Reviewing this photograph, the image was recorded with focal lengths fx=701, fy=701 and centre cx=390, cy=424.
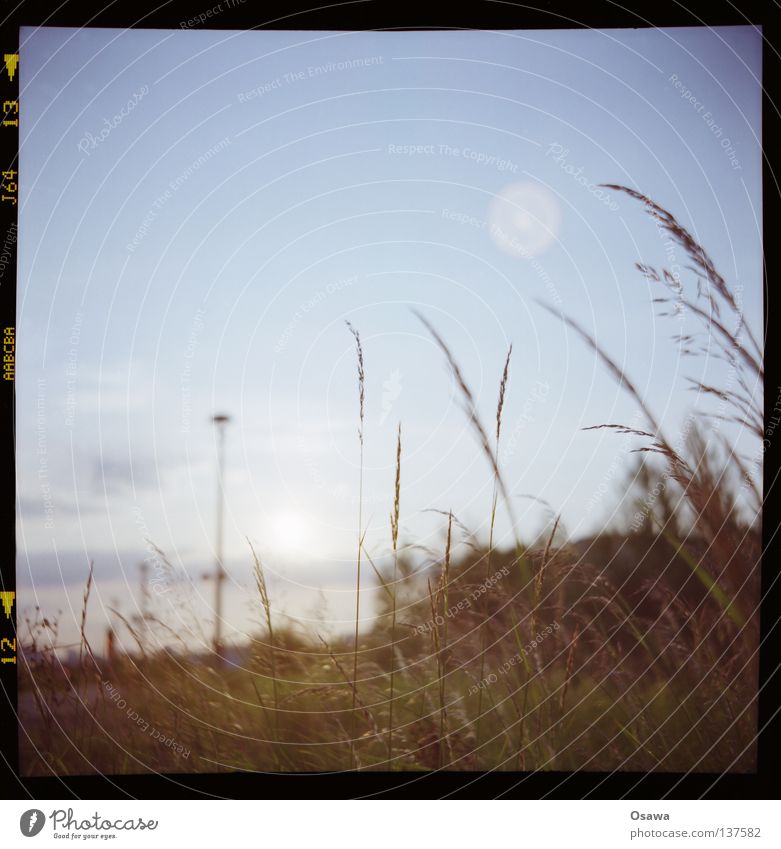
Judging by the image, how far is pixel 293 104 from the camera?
8.68 feet

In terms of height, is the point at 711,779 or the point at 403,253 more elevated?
the point at 403,253

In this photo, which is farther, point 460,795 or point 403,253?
point 403,253

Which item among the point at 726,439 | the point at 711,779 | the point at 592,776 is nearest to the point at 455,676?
the point at 592,776

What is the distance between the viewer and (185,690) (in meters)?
2.46

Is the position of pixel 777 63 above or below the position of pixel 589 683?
above

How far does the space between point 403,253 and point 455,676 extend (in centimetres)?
155

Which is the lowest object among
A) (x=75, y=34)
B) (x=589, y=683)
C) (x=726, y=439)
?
(x=589, y=683)

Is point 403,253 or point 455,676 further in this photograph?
point 403,253

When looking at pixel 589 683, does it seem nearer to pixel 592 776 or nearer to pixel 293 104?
pixel 592 776

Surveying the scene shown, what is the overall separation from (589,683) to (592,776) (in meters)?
0.31

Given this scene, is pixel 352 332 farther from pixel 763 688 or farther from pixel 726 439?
pixel 763 688
